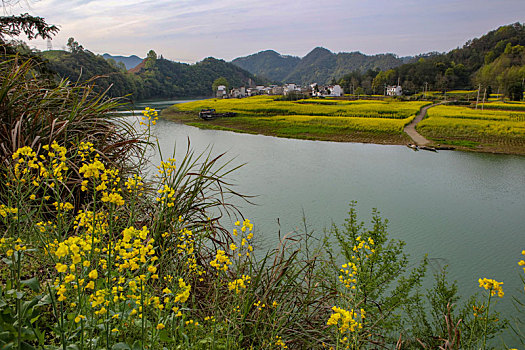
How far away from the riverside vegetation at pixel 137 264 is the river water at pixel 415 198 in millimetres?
2998

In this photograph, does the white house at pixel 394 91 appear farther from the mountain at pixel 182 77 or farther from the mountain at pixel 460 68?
the mountain at pixel 182 77

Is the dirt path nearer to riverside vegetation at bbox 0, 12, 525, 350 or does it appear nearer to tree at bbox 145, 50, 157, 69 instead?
riverside vegetation at bbox 0, 12, 525, 350


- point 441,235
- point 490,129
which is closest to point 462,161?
point 490,129

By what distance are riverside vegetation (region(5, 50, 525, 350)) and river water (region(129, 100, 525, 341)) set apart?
3.00m

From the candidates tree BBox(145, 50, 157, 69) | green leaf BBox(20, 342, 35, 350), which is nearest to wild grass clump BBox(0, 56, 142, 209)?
green leaf BBox(20, 342, 35, 350)

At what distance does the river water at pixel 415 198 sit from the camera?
7.02 meters

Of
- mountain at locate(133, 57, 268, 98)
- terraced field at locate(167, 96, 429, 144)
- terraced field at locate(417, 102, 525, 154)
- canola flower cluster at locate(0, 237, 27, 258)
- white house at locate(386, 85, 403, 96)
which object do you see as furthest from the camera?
mountain at locate(133, 57, 268, 98)

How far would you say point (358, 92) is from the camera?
5919 cm

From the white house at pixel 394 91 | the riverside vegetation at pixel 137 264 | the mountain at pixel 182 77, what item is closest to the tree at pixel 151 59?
the mountain at pixel 182 77

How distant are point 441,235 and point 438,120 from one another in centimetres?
1979

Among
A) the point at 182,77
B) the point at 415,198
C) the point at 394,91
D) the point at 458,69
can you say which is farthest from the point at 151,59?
the point at 415,198

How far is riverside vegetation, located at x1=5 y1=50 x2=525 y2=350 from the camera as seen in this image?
4.54 feet

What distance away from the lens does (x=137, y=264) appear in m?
1.30

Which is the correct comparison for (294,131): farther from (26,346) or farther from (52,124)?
(26,346)
